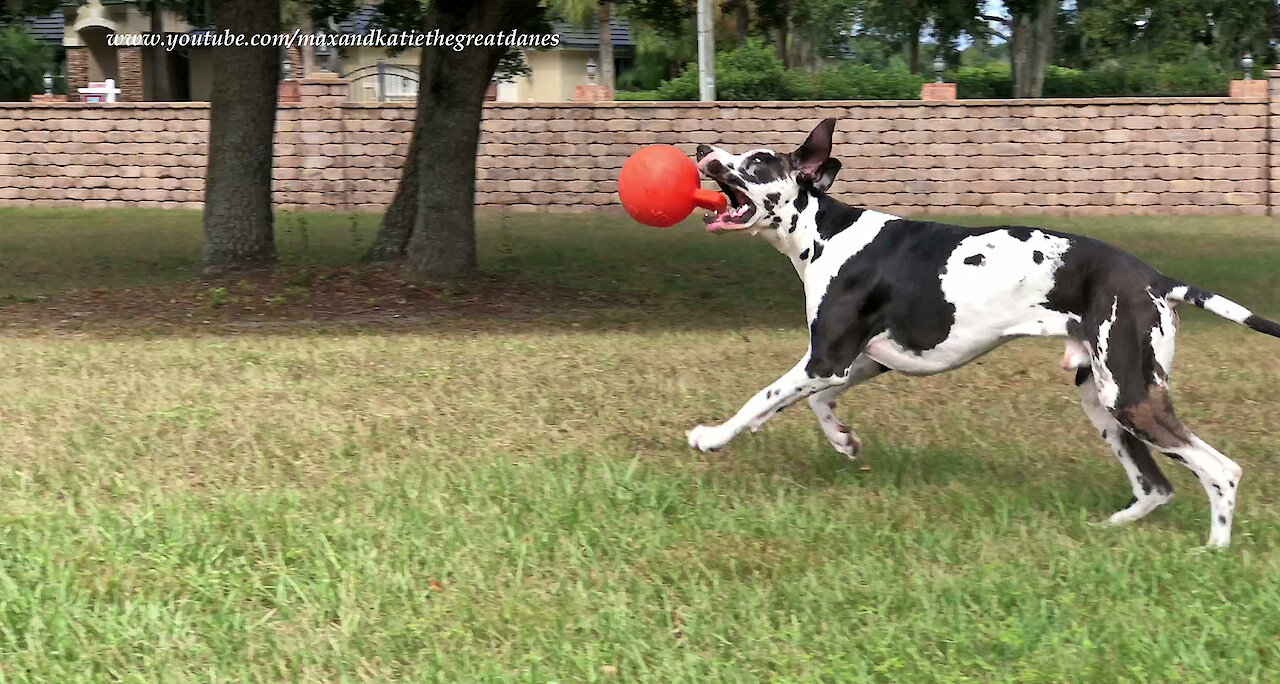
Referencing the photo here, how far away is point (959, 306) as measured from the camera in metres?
6.41

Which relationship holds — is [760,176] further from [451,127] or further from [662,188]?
[451,127]

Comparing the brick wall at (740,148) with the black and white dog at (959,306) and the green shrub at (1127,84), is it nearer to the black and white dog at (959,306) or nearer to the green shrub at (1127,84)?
the green shrub at (1127,84)

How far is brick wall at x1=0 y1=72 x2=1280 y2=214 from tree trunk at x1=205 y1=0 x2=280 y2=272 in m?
11.3

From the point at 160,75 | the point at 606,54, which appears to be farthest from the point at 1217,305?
the point at 606,54

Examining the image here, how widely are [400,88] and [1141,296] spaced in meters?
47.1

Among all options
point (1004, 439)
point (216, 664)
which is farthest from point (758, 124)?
point (216, 664)

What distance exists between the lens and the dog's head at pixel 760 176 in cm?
678

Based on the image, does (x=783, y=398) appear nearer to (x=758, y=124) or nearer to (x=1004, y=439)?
(x=1004, y=439)

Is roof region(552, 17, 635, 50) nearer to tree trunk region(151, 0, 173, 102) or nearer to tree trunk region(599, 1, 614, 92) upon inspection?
tree trunk region(599, 1, 614, 92)

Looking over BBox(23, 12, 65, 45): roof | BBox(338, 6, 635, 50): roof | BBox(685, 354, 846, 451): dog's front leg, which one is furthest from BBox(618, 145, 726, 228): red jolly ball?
BBox(23, 12, 65, 45): roof

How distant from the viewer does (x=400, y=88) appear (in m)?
51.1

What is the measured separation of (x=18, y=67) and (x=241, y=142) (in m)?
27.8

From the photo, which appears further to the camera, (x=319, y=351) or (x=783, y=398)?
(x=319, y=351)

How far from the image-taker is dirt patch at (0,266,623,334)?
44.2 feet
